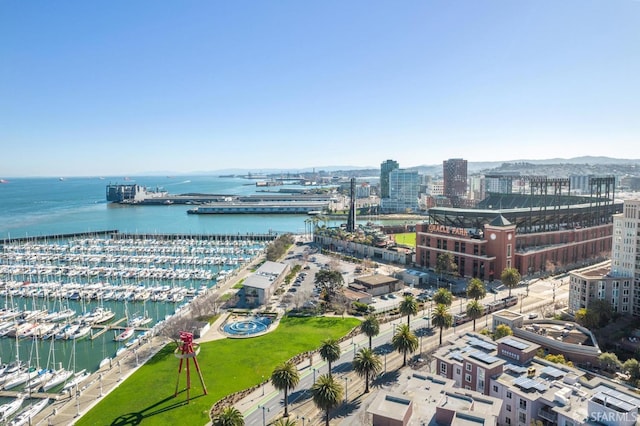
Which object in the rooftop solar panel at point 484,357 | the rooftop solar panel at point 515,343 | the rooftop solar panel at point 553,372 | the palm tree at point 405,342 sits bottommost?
the palm tree at point 405,342

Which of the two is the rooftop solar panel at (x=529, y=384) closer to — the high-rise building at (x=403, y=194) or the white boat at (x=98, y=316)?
the white boat at (x=98, y=316)

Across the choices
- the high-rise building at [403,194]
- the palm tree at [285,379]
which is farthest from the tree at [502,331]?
the high-rise building at [403,194]

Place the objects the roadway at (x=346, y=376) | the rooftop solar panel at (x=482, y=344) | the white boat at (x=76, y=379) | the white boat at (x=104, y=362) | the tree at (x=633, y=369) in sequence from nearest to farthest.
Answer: the roadway at (x=346, y=376) < the tree at (x=633, y=369) < the rooftop solar panel at (x=482, y=344) < the white boat at (x=76, y=379) < the white boat at (x=104, y=362)

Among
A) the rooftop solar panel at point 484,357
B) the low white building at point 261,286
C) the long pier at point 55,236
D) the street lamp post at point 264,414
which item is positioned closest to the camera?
the street lamp post at point 264,414

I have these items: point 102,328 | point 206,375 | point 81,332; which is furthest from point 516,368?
point 81,332

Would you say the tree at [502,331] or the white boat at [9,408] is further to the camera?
the tree at [502,331]

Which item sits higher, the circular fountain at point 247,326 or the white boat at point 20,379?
the circular fountain at point 247,326

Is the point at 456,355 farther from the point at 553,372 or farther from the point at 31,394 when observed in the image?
the point at 31,394
